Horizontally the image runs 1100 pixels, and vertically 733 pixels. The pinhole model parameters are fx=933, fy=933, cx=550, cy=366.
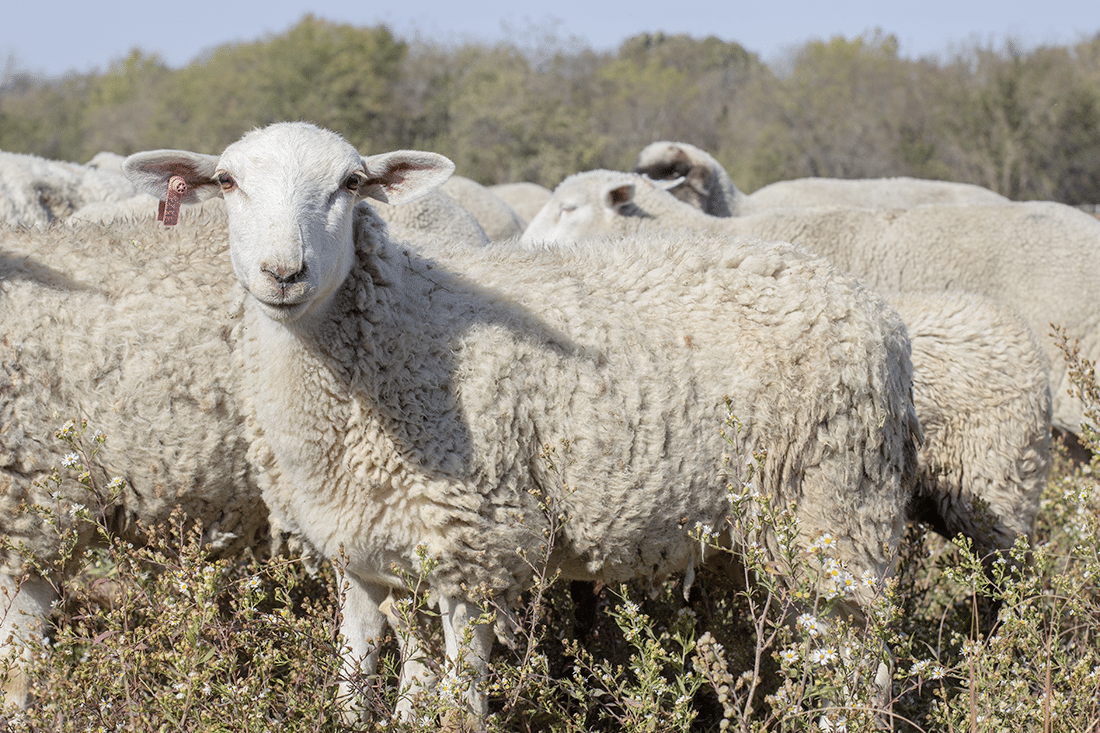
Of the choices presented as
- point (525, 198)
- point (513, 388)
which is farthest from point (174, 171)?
point (525, 198)

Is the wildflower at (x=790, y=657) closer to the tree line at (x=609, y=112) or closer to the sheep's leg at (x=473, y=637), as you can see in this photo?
the sheep's leg at (x=473, y=637)

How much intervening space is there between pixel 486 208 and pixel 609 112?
1342 inches

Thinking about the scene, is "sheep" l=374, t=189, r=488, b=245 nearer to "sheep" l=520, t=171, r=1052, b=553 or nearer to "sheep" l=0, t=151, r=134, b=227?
"sheep" l=0, t=151, r=134, b=227

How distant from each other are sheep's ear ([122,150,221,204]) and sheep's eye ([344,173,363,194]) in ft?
1.43

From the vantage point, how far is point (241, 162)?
262cm

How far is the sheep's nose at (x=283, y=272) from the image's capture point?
2.37m

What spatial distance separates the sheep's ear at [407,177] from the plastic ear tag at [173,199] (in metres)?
0.58

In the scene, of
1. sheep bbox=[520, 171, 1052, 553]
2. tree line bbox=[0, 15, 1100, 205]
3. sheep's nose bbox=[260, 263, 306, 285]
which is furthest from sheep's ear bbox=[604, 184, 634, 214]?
tree line bbox=[0, 15, 1100, 205]

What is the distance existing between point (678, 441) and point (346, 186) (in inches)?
50.4

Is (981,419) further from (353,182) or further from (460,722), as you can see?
(353,182)

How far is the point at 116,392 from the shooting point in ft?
10.8

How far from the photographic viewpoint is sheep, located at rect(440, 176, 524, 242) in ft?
26.9

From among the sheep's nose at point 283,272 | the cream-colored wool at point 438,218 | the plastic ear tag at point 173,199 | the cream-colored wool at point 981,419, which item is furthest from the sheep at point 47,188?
the cream-colored wool at point 981,419

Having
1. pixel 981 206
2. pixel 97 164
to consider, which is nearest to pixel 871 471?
pixel 981 206
